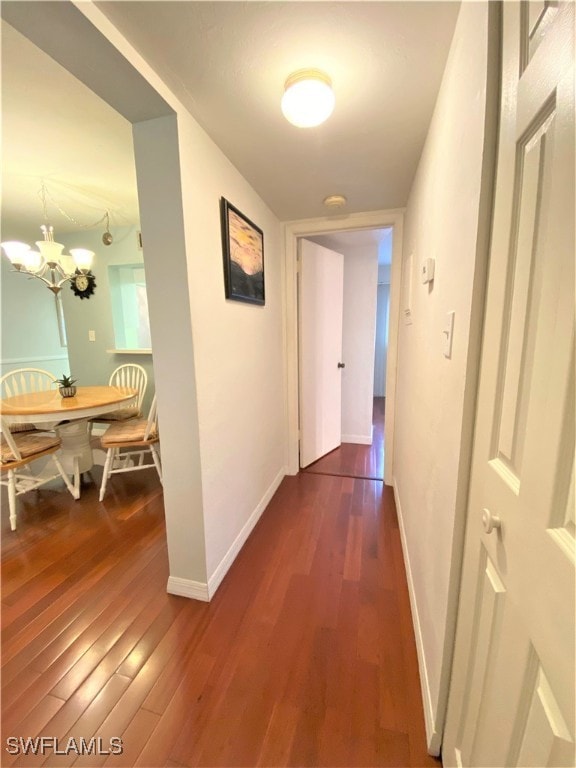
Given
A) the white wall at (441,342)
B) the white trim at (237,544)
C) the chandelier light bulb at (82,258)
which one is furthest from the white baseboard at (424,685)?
the chandelier light bulb at (82,258)

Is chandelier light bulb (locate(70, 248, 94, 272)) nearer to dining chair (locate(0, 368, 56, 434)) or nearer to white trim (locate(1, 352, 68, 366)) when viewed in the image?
dining chair (locate(0, 368, 56, 434))

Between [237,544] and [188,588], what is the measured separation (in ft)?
1.13

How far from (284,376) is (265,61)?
1912mm

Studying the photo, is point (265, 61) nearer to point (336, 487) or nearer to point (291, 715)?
point (291, 715)

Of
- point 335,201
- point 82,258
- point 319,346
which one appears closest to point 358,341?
point 319,346

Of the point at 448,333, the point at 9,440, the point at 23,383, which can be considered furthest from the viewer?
the point at 23,383

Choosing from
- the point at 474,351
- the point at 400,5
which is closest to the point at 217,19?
the point at 400,5

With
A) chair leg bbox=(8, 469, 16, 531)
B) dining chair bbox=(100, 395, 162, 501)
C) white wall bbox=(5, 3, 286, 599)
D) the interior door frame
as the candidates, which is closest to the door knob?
white wall bbox=(5, 3, 286, 599)

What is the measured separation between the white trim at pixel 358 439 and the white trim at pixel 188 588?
2.40 meters

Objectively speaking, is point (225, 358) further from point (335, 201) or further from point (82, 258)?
point (82, 258)

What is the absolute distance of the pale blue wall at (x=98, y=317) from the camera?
3094mm

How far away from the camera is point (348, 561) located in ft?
5.63

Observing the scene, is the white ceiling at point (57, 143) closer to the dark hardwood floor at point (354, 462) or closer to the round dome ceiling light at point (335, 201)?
the round dome ceiling light at point (335, 201)

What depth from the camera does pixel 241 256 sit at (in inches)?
66.4
